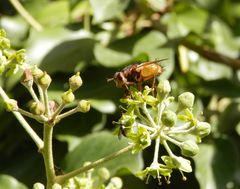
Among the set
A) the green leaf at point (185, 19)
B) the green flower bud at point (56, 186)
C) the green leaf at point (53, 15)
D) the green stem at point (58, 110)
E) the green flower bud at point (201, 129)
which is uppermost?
the green stem at point (58, 110)

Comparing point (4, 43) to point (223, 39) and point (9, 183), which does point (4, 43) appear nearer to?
point (9, 183)

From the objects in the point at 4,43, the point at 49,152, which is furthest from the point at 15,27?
the point at 49,152

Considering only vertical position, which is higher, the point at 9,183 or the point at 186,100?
the point at 186,100

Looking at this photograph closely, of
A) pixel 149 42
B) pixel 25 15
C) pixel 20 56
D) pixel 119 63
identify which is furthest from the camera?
pixel 25 15

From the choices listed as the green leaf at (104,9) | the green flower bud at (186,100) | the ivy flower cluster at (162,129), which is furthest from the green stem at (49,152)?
the green leaf at (104,9)

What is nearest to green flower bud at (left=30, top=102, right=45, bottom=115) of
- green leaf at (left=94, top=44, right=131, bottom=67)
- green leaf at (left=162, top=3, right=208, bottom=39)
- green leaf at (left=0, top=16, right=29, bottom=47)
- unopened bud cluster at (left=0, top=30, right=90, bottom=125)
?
unopened bud cluster at (left=0, top=30, right=90, bottom=125)

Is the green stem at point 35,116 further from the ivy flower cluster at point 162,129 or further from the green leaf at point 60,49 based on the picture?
the green leaf at point 60,49

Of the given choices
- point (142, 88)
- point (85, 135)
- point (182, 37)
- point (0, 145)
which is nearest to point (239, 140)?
point (182, 37)

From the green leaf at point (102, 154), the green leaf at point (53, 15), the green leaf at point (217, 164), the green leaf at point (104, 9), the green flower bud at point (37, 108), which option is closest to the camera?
the green flower bud at point (37, 108)
